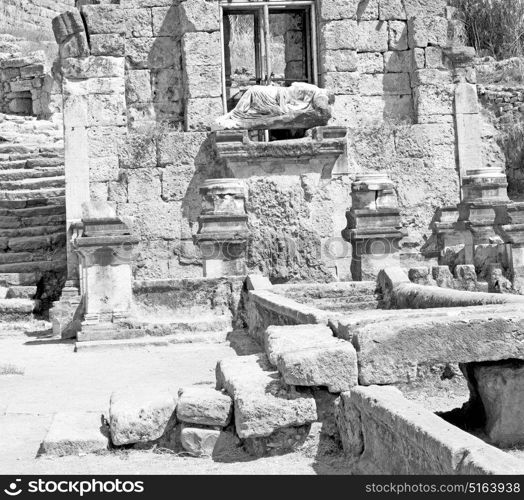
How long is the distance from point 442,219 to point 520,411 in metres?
10.1

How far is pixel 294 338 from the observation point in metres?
6.19

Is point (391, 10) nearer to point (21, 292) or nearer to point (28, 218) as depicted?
point (28, 218)

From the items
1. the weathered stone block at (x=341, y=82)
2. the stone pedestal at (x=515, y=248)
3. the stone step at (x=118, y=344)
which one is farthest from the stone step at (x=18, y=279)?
the stone pedestal at (x=515, y=248)

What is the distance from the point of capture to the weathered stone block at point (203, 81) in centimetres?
1559

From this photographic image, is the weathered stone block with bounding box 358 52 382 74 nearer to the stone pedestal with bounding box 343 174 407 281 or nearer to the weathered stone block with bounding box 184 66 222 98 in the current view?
the weathered stone block with bounding box 184 66 222 98

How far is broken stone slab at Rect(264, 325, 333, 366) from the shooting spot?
19.2ft

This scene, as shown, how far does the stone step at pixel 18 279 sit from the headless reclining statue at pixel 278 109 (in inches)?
150

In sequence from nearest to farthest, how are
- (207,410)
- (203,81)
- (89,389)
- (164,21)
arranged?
(207,410) → (89,389) → (203,81) → (164,21)

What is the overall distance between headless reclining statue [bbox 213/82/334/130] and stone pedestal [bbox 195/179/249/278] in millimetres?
2083

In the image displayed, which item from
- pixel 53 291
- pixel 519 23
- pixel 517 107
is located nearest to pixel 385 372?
pixel 53 291

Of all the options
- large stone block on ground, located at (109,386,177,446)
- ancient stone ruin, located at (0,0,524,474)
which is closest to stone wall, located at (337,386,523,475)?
large stone block on ground, located at (109,386,177,446)

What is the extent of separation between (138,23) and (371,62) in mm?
3840

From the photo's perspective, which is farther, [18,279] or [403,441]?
[18,279]

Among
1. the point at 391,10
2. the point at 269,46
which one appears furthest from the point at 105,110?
the point at 391,10
